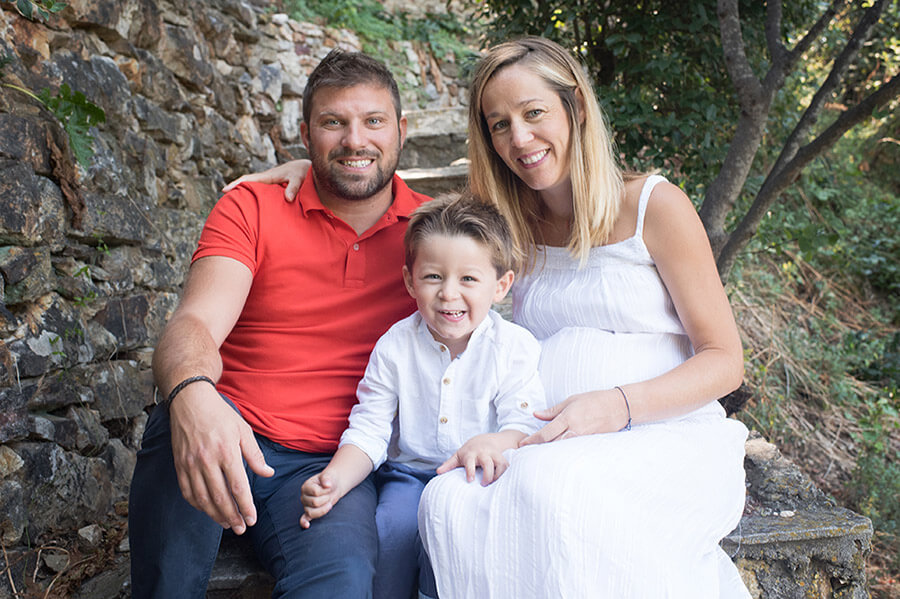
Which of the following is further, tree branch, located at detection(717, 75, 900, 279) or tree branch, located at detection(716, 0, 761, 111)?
tree branch, located at detection(716, 0, 761, 111)

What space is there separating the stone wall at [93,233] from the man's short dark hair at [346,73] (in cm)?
90

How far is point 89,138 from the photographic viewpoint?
88.5 inches

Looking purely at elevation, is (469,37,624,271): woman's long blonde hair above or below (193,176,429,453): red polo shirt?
above

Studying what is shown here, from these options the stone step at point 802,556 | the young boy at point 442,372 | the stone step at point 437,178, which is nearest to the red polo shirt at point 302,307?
the young boy at point 442,372

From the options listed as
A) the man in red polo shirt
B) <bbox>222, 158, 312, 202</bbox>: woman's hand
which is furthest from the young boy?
<bbox>222, 158, 312, 202</bbox>: woman's hand

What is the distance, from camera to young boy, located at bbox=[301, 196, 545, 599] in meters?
1.75

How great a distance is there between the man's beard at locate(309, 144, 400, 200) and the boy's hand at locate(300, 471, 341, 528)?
0.91m

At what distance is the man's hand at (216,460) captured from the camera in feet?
4.61

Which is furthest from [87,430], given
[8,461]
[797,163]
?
[797,163]

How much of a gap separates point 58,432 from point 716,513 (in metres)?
2.00

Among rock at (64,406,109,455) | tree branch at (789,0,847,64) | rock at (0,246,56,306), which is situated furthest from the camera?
tree branch at (789,0,847,64)

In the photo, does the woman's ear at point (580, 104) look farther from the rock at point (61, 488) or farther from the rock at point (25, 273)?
the rock at point (61, 488)

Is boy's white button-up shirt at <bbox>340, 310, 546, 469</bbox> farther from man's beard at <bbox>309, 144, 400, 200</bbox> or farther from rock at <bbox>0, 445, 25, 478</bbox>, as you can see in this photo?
rock at <bbox>0, 445, 25, 478</bbox>

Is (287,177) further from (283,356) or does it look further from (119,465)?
(119,465)
